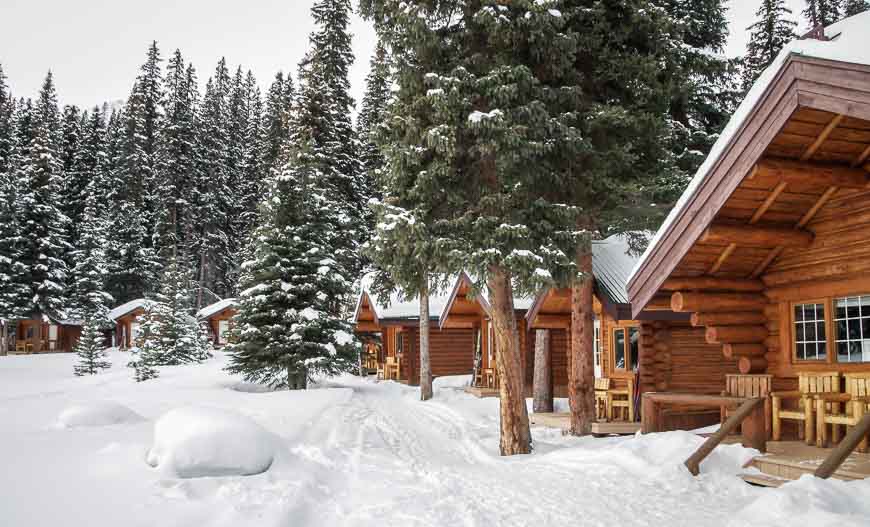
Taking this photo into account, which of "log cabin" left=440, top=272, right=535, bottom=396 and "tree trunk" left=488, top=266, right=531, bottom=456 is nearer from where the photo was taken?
"tree trunk" left=488, top=266, right=531, bottom=456

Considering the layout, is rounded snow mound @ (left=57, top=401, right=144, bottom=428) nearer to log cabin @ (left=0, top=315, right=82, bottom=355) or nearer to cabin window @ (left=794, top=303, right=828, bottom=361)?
cabin window @ (left=794, top=303, right=828, bottom=361)

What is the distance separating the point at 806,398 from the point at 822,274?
1.77 m

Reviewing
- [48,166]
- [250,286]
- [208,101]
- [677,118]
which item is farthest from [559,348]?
[208,101]

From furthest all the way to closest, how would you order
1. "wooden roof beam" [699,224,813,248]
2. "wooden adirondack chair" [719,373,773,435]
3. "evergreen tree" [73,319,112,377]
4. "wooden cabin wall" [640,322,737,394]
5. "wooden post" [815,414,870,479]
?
1. "evergreen tree" [73,319,112,377]
2. "wooden cabin wall" [640,322,737,394]
3. "wooden adirondack chair" [719,373,773,435]
4. "wooden roof beam" [699,224,813,248]
5. "wooden post" [815,414,870,479]

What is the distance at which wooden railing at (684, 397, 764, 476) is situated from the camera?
26.2 ft

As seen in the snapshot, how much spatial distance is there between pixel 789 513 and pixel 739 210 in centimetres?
425

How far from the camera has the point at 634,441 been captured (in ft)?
31.1

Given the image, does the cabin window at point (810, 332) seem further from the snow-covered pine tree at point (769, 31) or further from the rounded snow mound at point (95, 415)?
the snow-covered pine tree at point (769, 31)

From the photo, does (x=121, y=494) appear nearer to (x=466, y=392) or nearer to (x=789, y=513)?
(x=789, y=513)

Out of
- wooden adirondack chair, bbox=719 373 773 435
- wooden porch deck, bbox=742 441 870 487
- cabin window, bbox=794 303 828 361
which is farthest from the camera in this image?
wooden adirondack chair, bbox=719 373 773 435

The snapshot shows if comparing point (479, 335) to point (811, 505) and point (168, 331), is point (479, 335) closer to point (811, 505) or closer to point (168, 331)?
point (168, 331)

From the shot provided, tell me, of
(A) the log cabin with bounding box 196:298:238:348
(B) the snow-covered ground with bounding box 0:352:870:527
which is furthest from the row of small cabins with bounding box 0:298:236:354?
(B) the snow-covered ground with bounding box 0:352:870:527

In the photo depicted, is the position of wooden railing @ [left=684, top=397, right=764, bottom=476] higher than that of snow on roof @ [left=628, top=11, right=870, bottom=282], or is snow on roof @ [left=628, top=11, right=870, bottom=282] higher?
snow on roof @ [left=628, top=11, right=870, bottom=282]

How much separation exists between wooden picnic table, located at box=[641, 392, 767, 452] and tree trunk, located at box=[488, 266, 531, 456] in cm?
217
